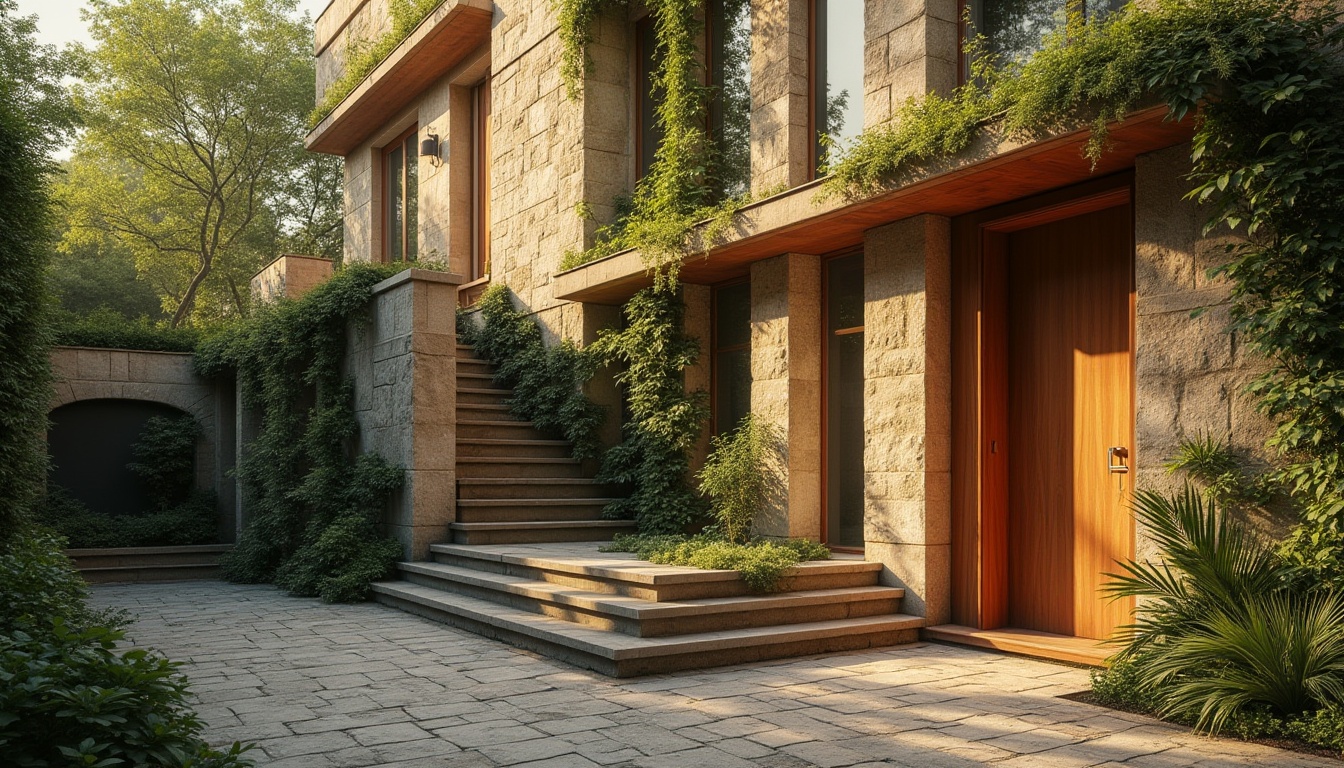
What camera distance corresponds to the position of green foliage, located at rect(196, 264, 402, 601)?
31.5 feet

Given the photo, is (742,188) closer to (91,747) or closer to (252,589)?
(252,589)

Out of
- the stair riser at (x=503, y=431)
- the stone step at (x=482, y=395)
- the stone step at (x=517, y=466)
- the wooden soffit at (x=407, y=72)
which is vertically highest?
the wooden soffit at (x=407, y=72)

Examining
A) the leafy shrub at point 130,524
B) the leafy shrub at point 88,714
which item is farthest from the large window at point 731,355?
the leafy shrub at point 130,524

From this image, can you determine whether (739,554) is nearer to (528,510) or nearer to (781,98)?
(528,510)

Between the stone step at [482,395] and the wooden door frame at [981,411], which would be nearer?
the wooden door frame at [981,411]

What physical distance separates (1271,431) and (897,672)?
8.24 feet

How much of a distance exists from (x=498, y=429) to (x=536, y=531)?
186cm

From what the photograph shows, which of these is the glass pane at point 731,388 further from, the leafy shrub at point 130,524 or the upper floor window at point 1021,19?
A: the leafy shrub at point 130,524

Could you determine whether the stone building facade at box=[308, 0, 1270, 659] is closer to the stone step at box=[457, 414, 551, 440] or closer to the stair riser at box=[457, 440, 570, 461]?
the stair riser at box=[457, 440, 570, 461]

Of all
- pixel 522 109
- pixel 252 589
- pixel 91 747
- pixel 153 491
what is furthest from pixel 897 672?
pixel 153 491

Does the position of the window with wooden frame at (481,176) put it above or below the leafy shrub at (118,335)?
above

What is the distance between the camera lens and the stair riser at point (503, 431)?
10922 mm

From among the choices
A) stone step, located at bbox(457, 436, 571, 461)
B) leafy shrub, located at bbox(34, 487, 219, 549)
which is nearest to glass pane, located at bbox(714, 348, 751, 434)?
stone step, located at bbox(457, 436, 571, 461)

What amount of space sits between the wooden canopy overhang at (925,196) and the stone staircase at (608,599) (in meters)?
2.61
